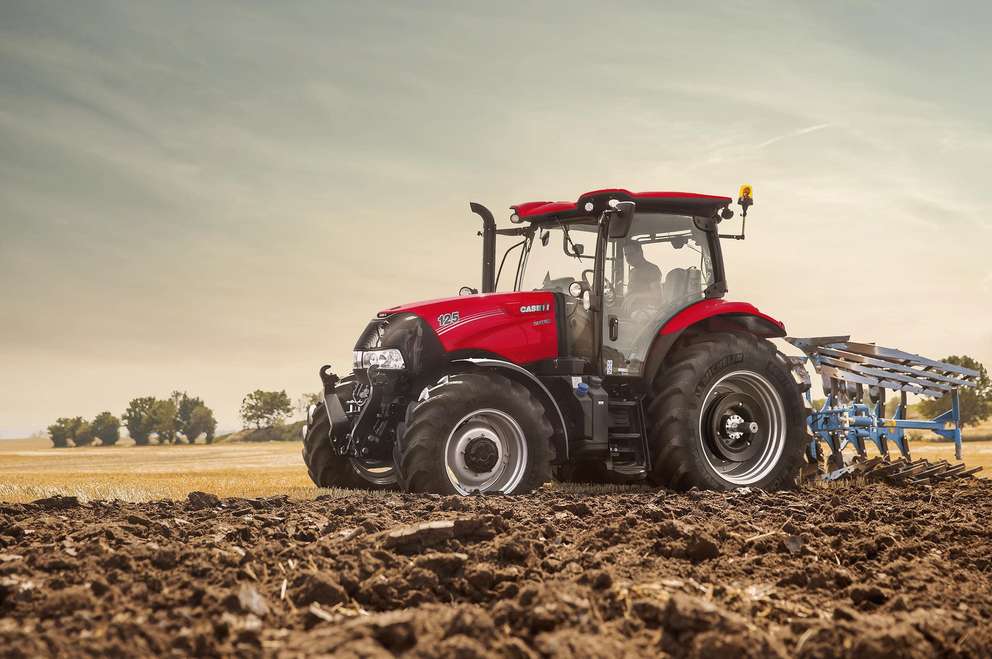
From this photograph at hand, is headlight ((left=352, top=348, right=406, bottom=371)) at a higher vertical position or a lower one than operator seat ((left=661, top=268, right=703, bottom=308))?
lower

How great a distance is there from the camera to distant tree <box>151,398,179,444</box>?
27.2 metres

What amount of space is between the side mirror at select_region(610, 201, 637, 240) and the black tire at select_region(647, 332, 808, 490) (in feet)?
4.80

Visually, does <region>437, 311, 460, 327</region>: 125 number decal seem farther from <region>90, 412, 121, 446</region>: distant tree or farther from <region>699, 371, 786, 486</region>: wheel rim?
<region>90, 412, 121, 446</region>: distant tree

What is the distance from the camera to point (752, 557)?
5.04m

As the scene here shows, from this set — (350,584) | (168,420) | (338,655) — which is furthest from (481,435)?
(168,420)

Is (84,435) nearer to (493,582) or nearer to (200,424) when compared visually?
(200,424)

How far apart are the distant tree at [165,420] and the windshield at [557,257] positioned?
2067cm

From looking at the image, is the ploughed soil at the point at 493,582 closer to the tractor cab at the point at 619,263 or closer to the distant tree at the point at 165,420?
the tractor cab at the point at 619,263

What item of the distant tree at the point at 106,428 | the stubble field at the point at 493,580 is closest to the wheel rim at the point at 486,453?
the stubble field at the point at 493,580

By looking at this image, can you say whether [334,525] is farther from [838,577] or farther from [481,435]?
[838,577]

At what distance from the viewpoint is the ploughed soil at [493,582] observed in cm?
350

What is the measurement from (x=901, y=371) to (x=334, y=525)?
302 inches

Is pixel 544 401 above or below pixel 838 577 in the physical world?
above

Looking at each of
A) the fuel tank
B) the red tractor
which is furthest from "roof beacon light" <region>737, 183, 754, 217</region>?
the fuel tank
